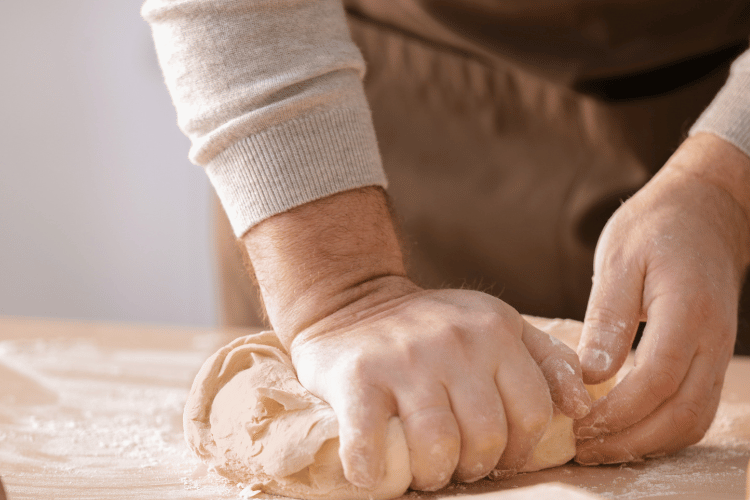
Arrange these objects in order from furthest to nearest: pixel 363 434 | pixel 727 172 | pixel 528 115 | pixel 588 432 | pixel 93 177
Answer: pixel 93 177 < pixel 528 115 < pixel 727 172 < pixel 588 432 < pixel 363 434

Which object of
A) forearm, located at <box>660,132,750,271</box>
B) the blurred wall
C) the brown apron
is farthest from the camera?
the blurred wall

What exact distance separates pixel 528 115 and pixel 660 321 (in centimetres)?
76

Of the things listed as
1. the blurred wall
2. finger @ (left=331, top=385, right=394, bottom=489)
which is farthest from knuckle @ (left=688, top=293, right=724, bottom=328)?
the blurred wall

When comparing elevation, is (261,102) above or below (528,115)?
above

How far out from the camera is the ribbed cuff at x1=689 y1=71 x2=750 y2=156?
864 millimetres

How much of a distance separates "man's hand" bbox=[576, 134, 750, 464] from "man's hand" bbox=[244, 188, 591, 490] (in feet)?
0.32

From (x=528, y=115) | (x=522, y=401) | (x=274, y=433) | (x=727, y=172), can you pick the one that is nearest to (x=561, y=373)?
(x=522, y=401)

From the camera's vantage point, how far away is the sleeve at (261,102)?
741 millimetres

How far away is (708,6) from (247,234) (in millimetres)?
969

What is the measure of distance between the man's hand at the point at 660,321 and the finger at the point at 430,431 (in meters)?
0.20

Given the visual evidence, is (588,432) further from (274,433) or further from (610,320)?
(274,433)

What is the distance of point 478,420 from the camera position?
1.90 ft

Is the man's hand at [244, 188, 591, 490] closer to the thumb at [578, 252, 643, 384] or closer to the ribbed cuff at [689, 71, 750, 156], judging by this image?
the thumb at [578, 252, 643, 384]

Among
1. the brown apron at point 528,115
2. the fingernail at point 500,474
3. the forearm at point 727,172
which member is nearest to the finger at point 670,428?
the fingernail at point 500,474
